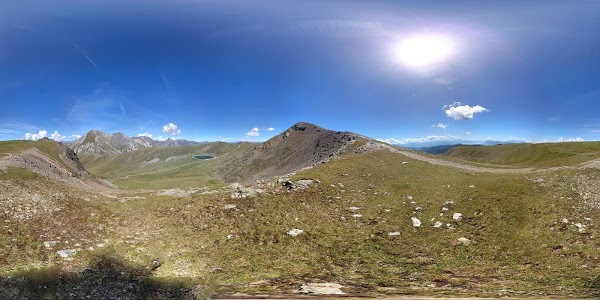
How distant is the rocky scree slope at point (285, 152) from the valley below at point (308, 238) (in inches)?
2297

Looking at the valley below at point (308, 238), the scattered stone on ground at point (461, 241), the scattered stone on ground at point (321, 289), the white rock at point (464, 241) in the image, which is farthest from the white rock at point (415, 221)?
the scattered stone on ground at point (321, 289)

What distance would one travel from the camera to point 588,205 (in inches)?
1252

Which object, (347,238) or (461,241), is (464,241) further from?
(347,238)

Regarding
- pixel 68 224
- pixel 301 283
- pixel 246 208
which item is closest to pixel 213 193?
pixel 246 208

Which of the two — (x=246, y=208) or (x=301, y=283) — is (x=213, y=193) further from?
(x=301, y=283)

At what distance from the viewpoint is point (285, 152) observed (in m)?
140

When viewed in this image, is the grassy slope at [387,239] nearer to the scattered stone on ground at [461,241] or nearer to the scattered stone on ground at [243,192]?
the scattered stone on ground at [461,241]

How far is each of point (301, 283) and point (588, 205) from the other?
3079cm

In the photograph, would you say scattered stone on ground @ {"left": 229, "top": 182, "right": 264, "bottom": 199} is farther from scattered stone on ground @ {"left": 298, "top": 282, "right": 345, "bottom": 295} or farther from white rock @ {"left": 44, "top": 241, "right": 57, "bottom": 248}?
scattered stone on ground @ {"left": 298, "top": 282, "right": 345, "bottom": 295}

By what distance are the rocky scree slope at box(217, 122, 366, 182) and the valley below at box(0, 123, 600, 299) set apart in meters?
58.3

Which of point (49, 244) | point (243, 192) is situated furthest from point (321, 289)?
point (49, 244)

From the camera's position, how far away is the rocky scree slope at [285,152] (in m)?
111

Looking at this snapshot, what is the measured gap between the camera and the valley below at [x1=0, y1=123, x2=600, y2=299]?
68.4ft

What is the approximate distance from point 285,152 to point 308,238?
111 meters
